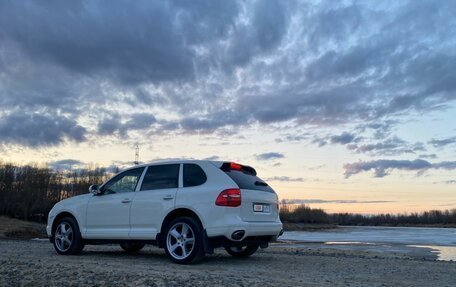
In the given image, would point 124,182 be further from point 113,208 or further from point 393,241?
point 393,241

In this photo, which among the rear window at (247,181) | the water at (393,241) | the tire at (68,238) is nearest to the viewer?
the rear window at (247,181)

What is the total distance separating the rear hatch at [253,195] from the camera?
A: 790 centimetres

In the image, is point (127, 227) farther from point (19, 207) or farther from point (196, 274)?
point (19, 207)

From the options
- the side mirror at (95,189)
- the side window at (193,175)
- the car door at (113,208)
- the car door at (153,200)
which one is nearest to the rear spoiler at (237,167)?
the side window at (193,175)

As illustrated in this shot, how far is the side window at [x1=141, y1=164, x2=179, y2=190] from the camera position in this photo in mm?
8422

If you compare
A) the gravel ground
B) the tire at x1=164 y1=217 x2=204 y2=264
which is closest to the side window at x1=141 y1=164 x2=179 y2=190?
the tire at x1=164 y1=217 x2=204 y2=264

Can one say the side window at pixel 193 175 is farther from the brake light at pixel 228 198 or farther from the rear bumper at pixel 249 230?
the rear bumper at pixel 249 230

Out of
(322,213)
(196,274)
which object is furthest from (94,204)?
(322,213)

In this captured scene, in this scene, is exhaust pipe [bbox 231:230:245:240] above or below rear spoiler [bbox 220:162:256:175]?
below

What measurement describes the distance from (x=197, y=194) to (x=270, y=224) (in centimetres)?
156

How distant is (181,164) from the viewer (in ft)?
27.8

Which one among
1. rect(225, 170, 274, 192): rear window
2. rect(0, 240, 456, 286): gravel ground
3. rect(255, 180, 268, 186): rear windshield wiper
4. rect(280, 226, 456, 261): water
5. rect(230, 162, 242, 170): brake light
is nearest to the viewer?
rect(0, 240, 456, 286): gravel ground

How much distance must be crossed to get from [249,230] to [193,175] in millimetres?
1446

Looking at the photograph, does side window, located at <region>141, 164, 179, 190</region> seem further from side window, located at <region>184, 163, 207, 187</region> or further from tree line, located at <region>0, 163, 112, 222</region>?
tree line, located at <region>0, 163, 112, 222</region>
